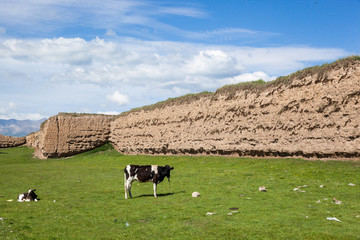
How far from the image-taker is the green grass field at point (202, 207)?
30.7ft

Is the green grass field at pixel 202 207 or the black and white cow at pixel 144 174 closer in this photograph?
the green grass field at pixel 202 207

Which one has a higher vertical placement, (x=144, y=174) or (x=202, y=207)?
(x=144, y=174)

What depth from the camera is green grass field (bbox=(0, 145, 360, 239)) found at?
30.7 feet

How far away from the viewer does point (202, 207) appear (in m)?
12.6

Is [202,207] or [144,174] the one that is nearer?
[202,207]

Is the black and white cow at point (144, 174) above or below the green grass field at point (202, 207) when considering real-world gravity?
above

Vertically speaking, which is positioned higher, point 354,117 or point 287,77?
point 287,77

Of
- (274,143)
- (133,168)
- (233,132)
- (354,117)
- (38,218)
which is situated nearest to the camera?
(38,218)

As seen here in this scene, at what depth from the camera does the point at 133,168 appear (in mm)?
15547

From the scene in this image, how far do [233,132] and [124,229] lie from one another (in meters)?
20.3

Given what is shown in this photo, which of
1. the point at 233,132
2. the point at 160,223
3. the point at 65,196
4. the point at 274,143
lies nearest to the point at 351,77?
the point at 274,143

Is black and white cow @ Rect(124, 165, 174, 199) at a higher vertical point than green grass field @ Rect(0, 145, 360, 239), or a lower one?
higher

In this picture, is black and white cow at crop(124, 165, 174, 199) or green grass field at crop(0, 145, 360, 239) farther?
black and white cow at crop(124, 165, 174, 199)

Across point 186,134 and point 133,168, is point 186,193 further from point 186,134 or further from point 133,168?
point 186,134
